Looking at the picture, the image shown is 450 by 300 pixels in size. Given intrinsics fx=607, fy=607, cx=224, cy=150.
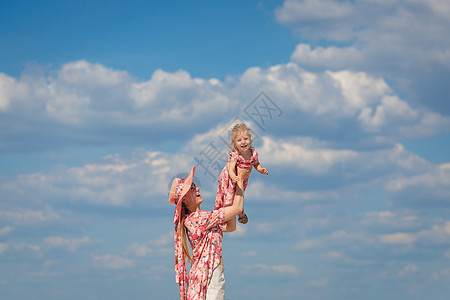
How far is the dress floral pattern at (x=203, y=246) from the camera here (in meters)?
9.96

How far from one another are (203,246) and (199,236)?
7.0 inches

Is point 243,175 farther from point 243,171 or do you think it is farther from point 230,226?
point 230,226

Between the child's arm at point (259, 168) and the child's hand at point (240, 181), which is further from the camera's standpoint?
the child's arm at point (259, 168)

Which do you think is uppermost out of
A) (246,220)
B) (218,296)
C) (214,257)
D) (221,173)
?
(221,173)

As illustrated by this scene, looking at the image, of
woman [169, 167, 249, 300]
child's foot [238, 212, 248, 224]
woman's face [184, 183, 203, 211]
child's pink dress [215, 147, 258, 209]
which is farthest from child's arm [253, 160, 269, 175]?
woman's face [184, 183, 203, 211]

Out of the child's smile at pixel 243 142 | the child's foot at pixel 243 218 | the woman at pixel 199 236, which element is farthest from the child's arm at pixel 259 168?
the child's foot at pixel 243 218

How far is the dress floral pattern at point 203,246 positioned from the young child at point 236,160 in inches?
14.8

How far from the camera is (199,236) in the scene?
1011cm

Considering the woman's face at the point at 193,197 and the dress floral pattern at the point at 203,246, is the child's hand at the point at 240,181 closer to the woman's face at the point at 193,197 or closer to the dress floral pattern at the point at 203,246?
the dress floral pattern at the point at 203,246

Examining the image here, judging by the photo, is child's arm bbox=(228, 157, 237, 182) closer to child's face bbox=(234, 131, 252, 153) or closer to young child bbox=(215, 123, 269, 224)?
young child bbox=(215, 123, 269, 224)

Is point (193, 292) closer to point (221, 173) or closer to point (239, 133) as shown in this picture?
point (221, 173)

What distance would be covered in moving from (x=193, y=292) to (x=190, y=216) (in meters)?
1.25

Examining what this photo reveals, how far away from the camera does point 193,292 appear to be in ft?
32.8

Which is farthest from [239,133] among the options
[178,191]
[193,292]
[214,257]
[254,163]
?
[193,292]
